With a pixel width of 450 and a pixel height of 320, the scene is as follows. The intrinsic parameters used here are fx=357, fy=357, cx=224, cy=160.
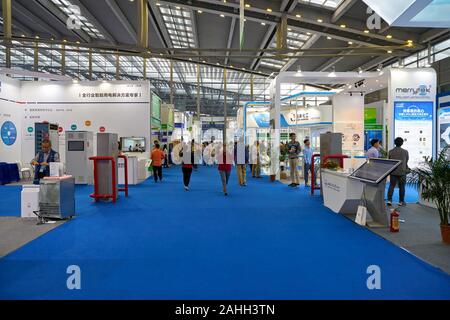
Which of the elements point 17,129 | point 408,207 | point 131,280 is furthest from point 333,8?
point 17,129

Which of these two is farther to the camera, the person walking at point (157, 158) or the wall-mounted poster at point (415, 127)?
the person walking at point (157, 158)

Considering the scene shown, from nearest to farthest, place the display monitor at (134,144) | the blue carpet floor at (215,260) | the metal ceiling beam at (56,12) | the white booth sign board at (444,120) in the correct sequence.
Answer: the blue carpet floor at (215,260) < the white booth sign board at (444,120) < the metal ceiling beam at (56,12) < the display monitor at (134,144)

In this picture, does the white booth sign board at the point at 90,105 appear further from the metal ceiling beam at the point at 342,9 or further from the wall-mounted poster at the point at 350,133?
the wall-mounted poster at the point at 350,133

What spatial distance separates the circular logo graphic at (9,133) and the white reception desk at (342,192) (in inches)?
409

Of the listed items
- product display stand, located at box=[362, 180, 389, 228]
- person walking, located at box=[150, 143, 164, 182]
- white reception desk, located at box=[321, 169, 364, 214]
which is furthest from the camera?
person walking, located at box=[150, 143, 164, 182]

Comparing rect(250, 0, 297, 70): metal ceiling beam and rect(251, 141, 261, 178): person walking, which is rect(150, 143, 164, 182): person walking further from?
rect(250, 0, 297, 70): metal ceiling beam

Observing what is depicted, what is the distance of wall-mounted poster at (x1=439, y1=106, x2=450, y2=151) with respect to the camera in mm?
9305

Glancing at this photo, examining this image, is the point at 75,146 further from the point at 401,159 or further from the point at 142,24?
the point at 401,159

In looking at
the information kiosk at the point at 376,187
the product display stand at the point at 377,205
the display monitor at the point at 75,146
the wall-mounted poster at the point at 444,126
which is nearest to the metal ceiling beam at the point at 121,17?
the display monitor at the point at 75,146

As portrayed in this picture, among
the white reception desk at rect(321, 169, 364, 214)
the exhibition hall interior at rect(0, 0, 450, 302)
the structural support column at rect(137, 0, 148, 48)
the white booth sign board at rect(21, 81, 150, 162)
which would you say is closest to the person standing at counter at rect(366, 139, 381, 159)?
the exhibition hall interior at rect(0, 0, 450, 302)

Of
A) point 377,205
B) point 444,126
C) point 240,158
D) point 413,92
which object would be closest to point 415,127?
point 444,126

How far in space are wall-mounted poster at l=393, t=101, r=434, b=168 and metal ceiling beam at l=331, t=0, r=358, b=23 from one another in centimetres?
289

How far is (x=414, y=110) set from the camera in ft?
31.9

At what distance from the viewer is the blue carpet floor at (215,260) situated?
297 cm
